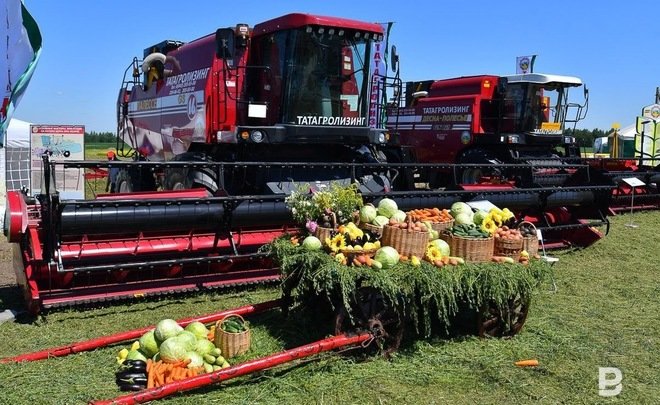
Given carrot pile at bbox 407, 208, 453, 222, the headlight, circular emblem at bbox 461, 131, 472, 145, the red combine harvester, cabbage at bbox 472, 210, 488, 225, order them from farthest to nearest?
1. circular emblem at bbox 461, 131, 472, 145
2. the headlight
3. the red combine harvester
4. cabbage at bbox 472, 210, 488, 225
5. carrot pile at bbox 407, 208, 453, 222

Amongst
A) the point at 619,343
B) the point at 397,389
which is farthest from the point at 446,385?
the point at 619,343

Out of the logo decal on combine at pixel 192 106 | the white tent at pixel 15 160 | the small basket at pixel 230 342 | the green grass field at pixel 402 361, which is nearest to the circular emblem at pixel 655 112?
the green grass field at pixel 402 361

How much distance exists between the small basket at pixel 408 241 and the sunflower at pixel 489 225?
2.22 ft

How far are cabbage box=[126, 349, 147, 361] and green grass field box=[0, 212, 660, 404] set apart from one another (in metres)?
0.13

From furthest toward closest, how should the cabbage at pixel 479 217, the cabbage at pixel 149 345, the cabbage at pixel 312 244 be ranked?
the cabbage at pixel 479 217 → the cabbage at pixel 312 244 → the cabbage at pixel 149 345

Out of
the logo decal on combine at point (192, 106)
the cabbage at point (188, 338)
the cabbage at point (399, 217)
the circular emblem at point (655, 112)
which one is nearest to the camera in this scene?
the cabbage at point (188, 338)

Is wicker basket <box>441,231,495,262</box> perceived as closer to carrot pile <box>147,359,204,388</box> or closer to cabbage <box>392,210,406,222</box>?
cabbage <box>392,210,406,222</box>

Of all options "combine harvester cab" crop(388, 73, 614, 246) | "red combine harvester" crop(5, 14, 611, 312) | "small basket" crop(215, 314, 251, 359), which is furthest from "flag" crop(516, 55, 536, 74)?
"small basket" crop(215, 314, 251, 359)

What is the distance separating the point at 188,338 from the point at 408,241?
1605mm

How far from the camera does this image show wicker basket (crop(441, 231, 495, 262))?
4.20 m

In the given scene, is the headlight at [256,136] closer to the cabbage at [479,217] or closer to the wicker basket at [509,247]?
the cabbage at [479,217]

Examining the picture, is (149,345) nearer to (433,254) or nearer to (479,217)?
(433,254)

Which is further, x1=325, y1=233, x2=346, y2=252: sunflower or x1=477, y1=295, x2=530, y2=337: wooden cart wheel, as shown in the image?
x1=477, y1=295, x2=530, y2=337: wooden cart wheel

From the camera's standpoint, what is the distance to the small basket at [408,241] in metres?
4.05
